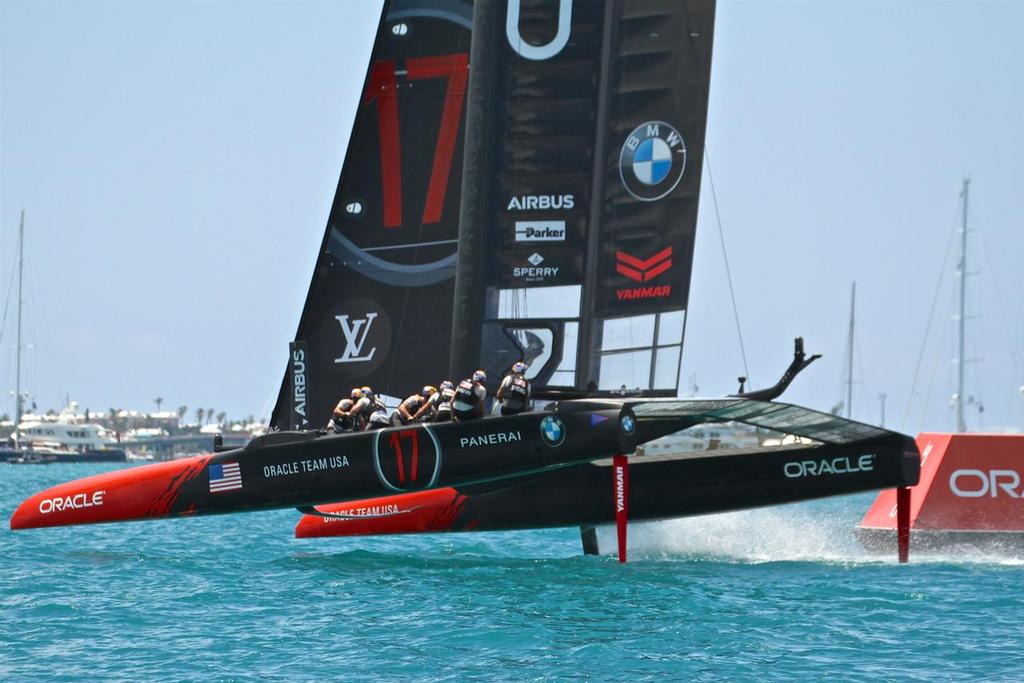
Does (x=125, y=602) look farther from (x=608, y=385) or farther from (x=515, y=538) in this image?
(x=515, y=538)

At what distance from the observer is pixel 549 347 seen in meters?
15.0

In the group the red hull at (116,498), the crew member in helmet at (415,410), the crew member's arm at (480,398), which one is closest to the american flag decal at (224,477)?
the red hull at (116,498)

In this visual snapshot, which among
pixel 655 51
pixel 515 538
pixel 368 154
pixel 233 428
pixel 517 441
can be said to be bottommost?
pixel 233 428

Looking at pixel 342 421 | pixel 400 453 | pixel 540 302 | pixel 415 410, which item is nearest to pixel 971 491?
pixel 540 302

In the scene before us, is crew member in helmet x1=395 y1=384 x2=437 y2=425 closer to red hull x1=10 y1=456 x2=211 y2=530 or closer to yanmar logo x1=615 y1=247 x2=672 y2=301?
red hull x1=10 y1=456 x2=211 y2=530

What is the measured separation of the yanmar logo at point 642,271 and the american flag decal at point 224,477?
14.1ft

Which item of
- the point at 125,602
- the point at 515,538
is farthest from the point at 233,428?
the point at 125,602

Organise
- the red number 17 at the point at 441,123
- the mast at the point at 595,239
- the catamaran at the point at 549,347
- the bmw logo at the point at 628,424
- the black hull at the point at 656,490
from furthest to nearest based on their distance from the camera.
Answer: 1. the red number 17 at the point at 441,123
2. the mast at the point at 595,239
3. the black hull at the point at 656,490
4. the catamaran at the point at 549,347
5. the bmw logo at the point at 628,424

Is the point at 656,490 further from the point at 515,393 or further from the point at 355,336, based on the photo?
the point at 355,336

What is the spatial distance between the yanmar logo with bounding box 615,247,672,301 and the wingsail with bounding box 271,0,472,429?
2451 mm

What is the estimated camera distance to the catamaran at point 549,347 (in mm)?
13570

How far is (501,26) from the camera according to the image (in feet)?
49.9

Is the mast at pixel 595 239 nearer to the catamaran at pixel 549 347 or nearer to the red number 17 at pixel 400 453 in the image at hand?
the catamaran at pixel 549 347

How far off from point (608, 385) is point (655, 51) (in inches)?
140
